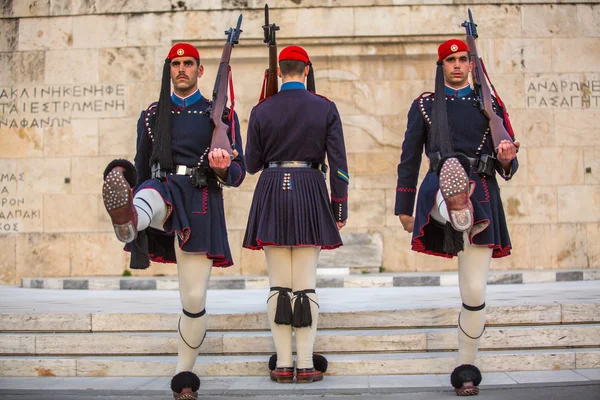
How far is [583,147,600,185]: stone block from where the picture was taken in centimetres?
1291

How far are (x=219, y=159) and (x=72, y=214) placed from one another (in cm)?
845

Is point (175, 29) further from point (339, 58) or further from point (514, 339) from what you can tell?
point (514, 339)

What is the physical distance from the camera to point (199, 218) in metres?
5.38

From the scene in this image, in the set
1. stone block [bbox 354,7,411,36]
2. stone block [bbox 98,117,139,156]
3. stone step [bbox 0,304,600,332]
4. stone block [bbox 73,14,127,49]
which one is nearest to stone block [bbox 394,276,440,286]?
stone block [bbox 354,7,411,36]

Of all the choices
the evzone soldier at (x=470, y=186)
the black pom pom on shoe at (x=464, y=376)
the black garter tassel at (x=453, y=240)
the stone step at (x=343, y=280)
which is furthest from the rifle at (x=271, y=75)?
the stone step at (x=343, y=280)

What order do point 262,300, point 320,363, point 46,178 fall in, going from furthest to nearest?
point 46,178, point 262,300, point 320,363

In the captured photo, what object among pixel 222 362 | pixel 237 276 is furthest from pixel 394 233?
pixel 222 362

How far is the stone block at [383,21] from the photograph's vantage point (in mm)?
13047

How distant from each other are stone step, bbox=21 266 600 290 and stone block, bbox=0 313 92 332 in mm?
Answer: 4331

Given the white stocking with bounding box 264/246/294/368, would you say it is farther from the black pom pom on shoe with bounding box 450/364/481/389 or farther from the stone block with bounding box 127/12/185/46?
the stone block with bounding box 127/12/185/46

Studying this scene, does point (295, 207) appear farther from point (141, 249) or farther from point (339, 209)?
point (141, 249)

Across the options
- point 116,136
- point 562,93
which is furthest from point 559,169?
point 116,136

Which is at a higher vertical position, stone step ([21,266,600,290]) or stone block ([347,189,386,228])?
stone block ([347,189,386,228])

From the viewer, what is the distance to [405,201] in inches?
220
